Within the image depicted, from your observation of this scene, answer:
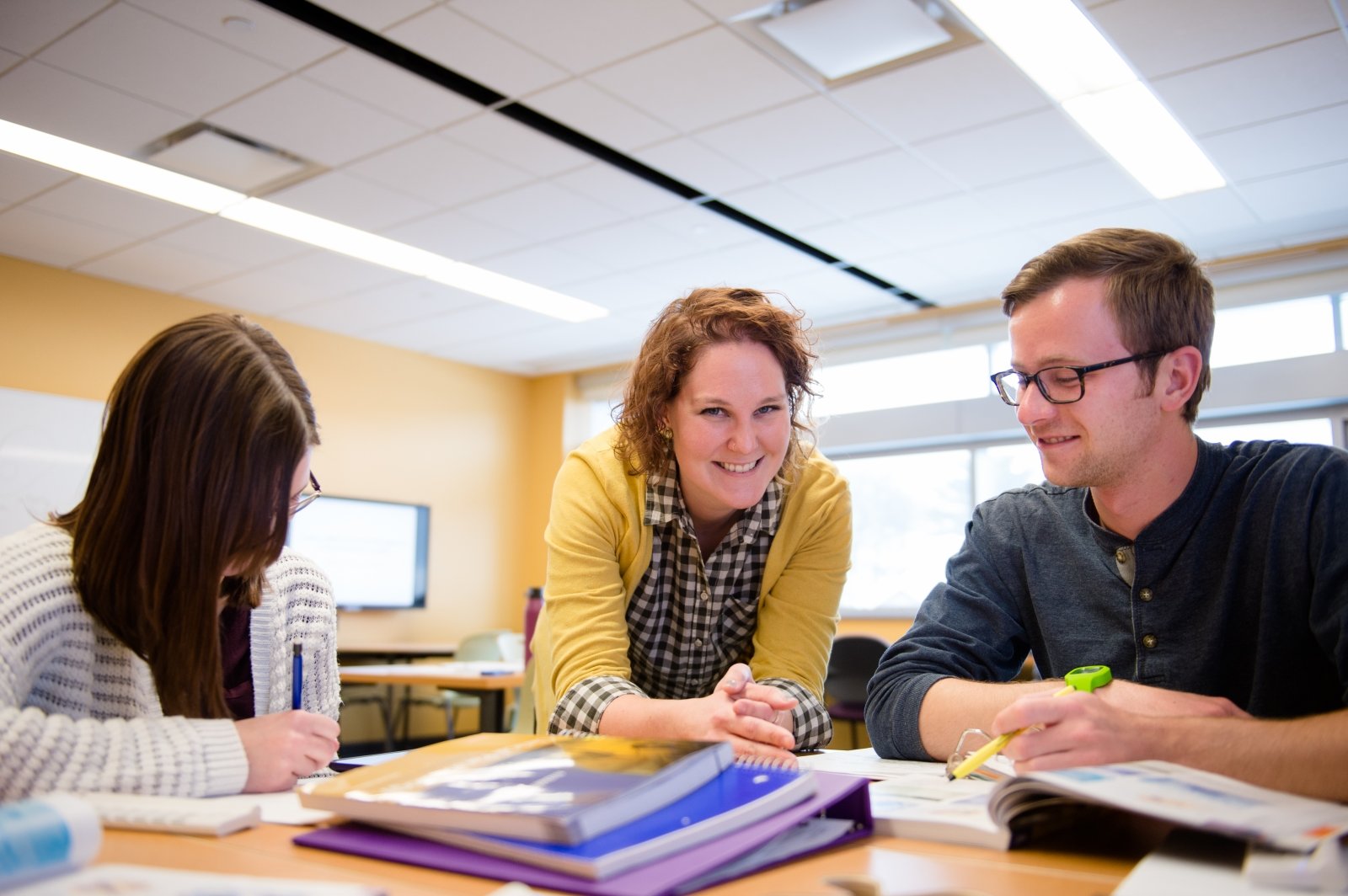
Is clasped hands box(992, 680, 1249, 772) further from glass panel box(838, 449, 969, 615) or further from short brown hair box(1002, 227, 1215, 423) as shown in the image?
glass panel box(838, 449, 969, 615)

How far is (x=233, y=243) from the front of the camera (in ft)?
17.5

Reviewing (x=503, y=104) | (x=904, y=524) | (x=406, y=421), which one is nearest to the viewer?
(x=503, y=104)

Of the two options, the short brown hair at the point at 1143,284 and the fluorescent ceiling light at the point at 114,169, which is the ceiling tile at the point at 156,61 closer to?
the fluorescent ceiling light at the point at 114,169

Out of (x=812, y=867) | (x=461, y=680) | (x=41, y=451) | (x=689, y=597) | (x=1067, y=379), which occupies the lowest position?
(x=461, y=680)

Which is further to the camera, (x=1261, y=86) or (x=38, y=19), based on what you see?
(x=1261, y=86)

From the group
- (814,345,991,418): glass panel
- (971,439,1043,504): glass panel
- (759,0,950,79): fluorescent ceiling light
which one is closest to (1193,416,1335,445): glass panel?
(971,439,1043,504): glass panel

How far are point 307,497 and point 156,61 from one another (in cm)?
296

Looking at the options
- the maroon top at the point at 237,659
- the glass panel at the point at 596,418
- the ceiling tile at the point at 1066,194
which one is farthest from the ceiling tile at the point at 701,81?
the glass panel at the point at 596,418

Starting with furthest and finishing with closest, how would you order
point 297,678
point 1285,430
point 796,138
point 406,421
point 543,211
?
point 406,421 → point 1285,430 → point 543,211 → point 796,138 → point 297,678

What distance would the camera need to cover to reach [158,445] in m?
1.07

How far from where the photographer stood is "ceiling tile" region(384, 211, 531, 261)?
16.6 feet

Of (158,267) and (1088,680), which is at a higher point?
(158,267)

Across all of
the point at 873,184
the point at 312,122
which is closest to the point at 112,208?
the point at 312,122

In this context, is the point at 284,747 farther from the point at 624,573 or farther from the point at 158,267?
the point at 158,267
